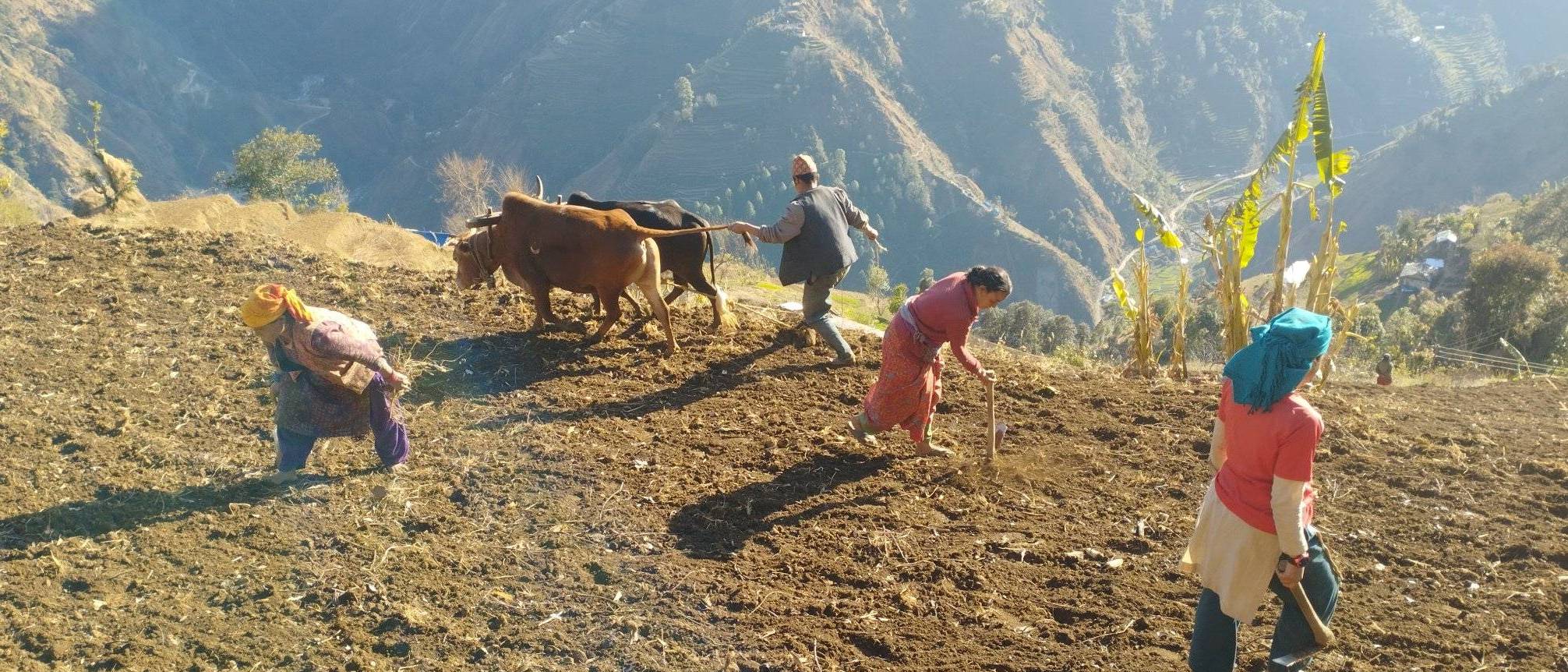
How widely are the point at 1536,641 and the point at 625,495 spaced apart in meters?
4.30

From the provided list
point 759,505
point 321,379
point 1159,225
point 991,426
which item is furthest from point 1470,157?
point 321,379

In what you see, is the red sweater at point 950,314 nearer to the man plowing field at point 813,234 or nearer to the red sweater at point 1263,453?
the man plowing field at point 813,234

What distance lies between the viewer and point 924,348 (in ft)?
17.7

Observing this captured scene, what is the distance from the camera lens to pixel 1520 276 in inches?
794

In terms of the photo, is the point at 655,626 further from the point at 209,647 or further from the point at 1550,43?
the point at 1550,43

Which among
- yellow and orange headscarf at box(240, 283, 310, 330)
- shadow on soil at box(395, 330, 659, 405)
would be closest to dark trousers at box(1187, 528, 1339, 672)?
yellow and orange headscarf at box(240, 283, 310, 330)

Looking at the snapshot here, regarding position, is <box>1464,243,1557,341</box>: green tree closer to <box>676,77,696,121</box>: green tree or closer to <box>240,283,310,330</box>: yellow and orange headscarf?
<box>240,283,310,330</box>: yellow and orange headscarf

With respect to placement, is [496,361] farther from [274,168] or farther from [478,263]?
[274,168]

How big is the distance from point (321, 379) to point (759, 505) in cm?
235

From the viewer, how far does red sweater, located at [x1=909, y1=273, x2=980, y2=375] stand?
5.12m

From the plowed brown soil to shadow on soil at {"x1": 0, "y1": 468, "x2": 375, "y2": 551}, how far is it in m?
0.02

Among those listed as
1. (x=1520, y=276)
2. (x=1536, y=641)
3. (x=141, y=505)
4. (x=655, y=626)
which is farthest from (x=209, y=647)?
(x=1520, y=276)

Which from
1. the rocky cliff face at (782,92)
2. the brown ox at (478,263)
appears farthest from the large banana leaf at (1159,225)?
the rocky cliff face at (782,92)

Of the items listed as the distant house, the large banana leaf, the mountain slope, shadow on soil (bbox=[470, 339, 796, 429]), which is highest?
the mountain slope
